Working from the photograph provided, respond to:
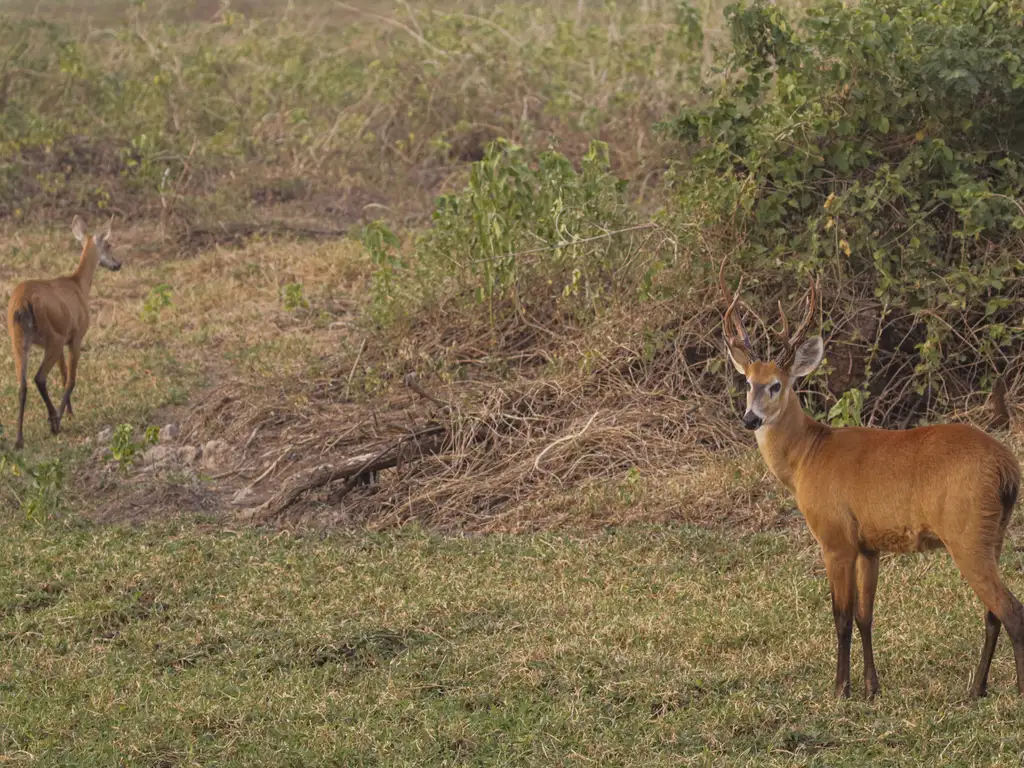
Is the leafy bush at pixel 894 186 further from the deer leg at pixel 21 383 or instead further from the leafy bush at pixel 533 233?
the deer leg at pixel 21 383

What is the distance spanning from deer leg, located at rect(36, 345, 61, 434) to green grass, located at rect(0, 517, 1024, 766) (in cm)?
233

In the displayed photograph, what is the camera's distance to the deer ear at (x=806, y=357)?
5398mm

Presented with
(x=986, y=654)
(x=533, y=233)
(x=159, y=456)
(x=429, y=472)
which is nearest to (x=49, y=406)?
(x=159, y=456)

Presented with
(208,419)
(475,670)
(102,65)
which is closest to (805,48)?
(208,419)

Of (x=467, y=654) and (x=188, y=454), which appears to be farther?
(x=188, y=454)

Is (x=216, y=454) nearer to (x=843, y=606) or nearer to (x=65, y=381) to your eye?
(x=65, y=381)

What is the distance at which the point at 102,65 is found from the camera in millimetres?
17031

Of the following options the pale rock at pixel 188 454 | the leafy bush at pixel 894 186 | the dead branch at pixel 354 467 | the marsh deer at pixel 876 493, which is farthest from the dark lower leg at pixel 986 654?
the pale rock at pixel 188 454

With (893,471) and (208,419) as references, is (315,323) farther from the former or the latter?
(893,471)

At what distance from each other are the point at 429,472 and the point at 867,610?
11.3ft

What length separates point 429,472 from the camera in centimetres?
801

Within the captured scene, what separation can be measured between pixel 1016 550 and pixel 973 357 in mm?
1970

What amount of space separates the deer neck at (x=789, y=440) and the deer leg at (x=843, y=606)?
0.43 meters

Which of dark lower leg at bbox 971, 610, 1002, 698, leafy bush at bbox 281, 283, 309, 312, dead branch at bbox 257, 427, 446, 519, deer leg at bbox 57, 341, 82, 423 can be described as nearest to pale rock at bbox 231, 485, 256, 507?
dead branch at bbox 257, 427, 446, 519
